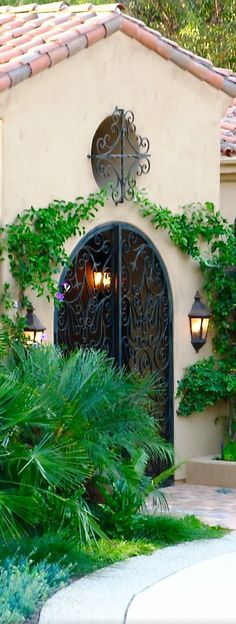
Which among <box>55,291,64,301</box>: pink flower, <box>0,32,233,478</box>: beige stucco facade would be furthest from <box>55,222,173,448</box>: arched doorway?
<box>55,291,64,301</box>: pink flower

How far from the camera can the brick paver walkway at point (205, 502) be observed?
1270 cm

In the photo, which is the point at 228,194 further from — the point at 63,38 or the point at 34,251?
the point at 34,251

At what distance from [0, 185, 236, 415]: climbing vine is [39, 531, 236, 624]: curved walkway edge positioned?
297cm

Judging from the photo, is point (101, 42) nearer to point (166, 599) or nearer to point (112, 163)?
point (112, 163)

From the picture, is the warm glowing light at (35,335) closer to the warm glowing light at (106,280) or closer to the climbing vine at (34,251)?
the climbing vine at (34,251)

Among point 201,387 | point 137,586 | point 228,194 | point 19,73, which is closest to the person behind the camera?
point 137,586

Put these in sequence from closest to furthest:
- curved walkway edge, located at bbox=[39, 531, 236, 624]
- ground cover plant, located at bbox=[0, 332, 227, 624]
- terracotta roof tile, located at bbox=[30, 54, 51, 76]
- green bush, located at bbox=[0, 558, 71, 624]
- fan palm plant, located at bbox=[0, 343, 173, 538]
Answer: green bush, located at bbox=[0, 558, 71, 624]
curved walkway edge, located at bbox=[39, 531, 236, 624]
ground cover plant, located at bbox=[0, 332, 227, 624]
fan palm plant, located at bbox=[0, 343, 173, 538]
terracotta roof tile, located at bbox=[30, 54, 51, 76]

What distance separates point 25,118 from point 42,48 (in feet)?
2.30

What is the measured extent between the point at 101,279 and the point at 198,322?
5.21ft

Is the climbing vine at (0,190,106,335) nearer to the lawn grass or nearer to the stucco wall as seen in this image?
the lawn grass

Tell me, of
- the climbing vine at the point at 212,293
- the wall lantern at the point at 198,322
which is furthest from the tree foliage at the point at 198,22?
the wall lantern at the point at 198,322

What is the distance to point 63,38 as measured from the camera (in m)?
13.4

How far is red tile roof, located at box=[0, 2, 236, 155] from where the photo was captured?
A: 1296cm

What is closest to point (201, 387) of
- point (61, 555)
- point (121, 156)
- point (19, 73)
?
point (121, 156)
